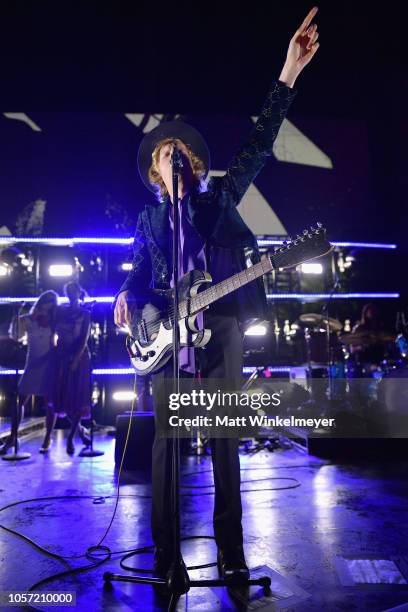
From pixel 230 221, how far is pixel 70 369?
4031mm

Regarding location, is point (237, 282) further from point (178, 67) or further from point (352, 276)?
point (352, 276)

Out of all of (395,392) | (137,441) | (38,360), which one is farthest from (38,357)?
(395,392)

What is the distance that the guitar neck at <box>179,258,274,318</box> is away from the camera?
1778 mm

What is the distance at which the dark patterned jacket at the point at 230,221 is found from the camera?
6.32ft

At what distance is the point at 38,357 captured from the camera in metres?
5.34

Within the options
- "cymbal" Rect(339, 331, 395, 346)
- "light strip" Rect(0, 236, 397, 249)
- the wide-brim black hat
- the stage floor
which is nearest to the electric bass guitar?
the wide-brim black hat

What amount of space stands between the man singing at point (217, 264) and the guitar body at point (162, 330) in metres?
0.06

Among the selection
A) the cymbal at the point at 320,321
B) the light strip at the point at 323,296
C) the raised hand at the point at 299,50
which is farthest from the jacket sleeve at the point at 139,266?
the light strip at the point at 323,296

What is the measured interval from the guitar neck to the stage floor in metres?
1.09

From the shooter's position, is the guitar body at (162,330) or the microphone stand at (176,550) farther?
the guitar body at (162,330)

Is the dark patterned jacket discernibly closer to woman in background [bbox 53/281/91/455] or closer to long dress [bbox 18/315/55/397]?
woman in background [bbox 53/281/91/455]

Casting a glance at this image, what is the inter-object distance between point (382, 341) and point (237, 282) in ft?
16.6

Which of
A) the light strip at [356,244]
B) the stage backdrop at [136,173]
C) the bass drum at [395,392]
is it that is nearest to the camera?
the bass drum at [395,392]

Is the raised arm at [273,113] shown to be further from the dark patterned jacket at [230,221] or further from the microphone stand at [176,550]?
the microphone stand at [176,550]
